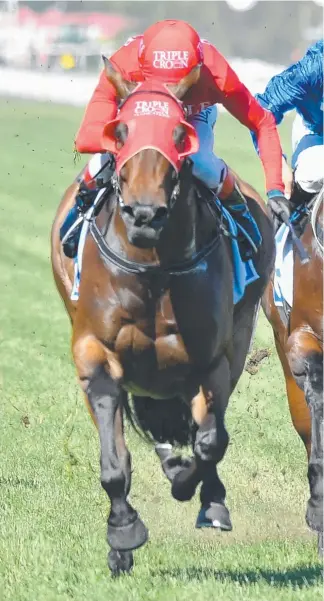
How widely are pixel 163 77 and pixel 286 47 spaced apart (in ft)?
105

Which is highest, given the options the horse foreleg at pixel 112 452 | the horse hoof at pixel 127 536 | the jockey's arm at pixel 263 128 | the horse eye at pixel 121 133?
the horse eye at pixel 121 133

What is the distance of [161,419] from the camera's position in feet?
20.0

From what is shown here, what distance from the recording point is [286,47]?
36062 mm

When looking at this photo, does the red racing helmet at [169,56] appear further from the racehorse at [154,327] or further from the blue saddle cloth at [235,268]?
the blue saddle cloth at [235,268]

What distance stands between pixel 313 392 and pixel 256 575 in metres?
1.08

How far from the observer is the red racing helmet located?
4.88 metres

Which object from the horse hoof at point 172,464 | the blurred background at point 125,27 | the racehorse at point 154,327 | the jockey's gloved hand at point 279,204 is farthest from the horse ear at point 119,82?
the blurred background at point 125,27

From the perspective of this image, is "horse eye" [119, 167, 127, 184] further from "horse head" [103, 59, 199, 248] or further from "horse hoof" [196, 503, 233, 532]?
"horse hoof" [196, 503, 233, 532]

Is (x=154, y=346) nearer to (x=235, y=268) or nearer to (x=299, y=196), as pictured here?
(x=235, y=268)

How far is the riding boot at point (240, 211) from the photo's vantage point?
5.77 metres

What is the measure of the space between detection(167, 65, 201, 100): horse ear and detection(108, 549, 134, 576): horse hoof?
5.73 ft

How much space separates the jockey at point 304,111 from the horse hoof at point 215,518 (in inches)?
61.6

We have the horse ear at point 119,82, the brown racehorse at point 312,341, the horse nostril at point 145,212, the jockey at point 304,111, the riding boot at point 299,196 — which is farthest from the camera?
the riding boot at point 299,196

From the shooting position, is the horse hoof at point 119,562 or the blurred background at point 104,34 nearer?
the horse hoof at point 119,562
